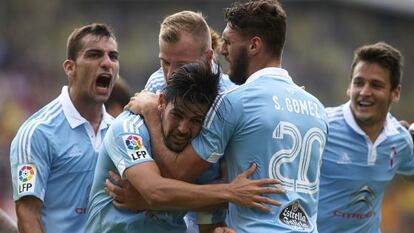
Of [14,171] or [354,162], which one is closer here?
[14,171]

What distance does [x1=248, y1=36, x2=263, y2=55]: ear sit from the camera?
681 centimetres

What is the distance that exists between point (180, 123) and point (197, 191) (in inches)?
17.0

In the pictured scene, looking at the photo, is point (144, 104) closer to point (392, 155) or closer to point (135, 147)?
point (135, 147)

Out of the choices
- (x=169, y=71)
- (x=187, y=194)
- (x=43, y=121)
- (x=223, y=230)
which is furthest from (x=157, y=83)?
(x=223, y=230)

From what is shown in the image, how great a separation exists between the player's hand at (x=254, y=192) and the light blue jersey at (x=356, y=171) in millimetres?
2651

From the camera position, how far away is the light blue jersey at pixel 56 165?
25.6 feet

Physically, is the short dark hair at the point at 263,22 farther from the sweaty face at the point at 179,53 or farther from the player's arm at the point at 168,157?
the player's arm at the point at 168,157

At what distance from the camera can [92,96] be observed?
327 inches

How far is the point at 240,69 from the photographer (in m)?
6.94

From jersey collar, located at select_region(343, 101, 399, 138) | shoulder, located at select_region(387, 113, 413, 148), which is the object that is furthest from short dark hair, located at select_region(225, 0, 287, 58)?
shoulder, located at select_region(387, 113, 413, 148)

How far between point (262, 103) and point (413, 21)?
22.9m

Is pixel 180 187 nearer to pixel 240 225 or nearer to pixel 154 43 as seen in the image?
pixel 240 225

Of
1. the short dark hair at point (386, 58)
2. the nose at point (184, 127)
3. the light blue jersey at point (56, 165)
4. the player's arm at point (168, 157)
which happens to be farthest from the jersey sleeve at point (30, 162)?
the short dark hair at point (386, 58)

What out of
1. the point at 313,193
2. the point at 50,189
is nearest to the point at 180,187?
the point at 313,193
